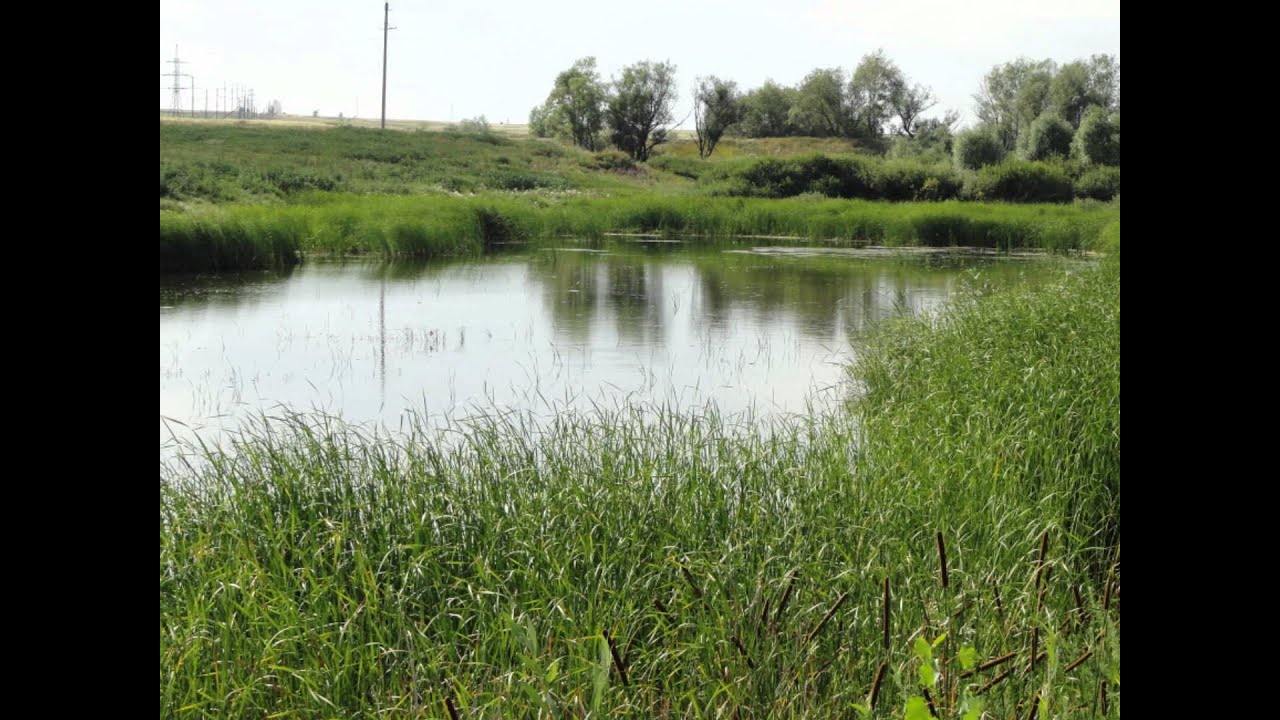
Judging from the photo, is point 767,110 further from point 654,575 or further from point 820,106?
point 654,575

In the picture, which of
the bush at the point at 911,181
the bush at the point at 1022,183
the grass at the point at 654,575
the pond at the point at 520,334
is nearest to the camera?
the grass at the point at 654,575

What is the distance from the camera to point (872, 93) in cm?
4956

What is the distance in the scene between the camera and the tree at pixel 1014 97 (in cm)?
4897

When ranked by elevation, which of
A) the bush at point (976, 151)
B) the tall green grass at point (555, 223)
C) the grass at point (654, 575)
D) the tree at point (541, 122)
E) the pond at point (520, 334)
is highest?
the tree at point (541, 122)

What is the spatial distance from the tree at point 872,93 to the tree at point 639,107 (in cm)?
928

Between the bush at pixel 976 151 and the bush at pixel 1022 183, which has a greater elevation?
the bush at pixel 976 151

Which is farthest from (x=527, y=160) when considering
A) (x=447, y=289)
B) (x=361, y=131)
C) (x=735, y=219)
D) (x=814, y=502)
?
(x=814, y=502)

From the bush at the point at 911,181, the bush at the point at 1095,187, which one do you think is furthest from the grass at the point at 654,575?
the bush at the point at 1095,187

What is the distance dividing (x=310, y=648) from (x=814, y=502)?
1.99 m

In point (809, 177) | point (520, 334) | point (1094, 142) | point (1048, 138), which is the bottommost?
point (520, 334)

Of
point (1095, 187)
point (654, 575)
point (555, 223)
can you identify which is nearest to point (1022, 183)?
point (1095, 187)

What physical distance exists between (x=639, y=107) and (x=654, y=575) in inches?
1714

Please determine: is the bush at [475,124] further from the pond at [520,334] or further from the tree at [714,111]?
the pond at [520,334]
